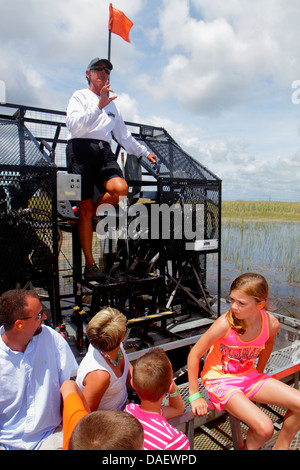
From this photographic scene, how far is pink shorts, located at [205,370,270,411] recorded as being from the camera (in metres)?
2.32

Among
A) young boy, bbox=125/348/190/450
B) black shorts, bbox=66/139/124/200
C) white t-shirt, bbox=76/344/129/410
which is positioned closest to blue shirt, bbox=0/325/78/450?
white t-shirt, bbox=76/344/129/410

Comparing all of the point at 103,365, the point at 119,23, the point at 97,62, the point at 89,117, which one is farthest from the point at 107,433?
the point at 119,23

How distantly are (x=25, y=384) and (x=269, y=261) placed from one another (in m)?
12.3

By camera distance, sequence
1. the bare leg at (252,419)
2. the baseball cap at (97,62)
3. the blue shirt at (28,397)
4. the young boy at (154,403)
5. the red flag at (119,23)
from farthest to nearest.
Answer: the red flag at (119,23) < the baseball cap at (97,62) < the bare leg at (252,419) < the blue shirt at (28,397) < the young boy at (154,403)

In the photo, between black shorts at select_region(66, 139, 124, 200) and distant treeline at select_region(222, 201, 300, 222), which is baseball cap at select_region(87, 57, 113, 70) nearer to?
black shorts at select_region(66, 139, 124, 200)

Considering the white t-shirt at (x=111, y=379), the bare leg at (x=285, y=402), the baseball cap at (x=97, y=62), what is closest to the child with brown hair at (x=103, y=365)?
the white t-shirt at (x=111, y=379)

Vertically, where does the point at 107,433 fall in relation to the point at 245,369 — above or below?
above

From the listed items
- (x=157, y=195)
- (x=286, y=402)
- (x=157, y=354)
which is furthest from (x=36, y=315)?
(x=157, y=195)

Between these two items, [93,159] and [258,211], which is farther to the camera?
[258,211]

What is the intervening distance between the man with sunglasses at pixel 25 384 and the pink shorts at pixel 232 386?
3.32 feet

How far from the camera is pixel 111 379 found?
2188 mm

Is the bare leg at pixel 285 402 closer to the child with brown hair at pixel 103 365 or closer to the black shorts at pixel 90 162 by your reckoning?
the child with brown hair at pixel 103 365

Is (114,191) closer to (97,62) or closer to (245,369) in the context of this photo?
(97,62)

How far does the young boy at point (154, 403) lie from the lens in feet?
5.83
